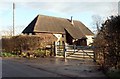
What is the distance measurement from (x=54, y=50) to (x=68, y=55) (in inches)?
104

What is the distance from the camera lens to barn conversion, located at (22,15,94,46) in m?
Result: 54.2

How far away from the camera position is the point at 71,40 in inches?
2352

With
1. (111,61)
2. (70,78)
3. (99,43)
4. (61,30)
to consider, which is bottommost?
(70,78)

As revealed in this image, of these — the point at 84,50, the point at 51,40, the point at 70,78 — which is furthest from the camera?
the point at 51,40

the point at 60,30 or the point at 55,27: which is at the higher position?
the point at 55,27

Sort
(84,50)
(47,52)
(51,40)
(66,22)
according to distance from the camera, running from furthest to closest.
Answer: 1. (66,22)
2. (51,40)
3. (47,52)
4. (84,50)

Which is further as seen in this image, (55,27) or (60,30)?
(60,30)

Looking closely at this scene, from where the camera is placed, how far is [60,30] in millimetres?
58500

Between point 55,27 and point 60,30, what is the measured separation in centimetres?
133

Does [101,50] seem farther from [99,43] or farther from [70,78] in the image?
[70,78]

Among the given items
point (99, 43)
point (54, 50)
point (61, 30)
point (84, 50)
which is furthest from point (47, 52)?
point (61, 30)

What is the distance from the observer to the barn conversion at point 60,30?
54.2 m

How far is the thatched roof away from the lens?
5434 centimetres

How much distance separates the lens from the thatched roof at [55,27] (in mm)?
54344
